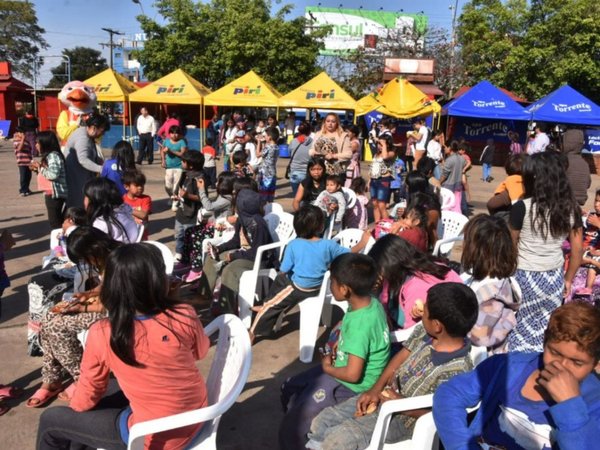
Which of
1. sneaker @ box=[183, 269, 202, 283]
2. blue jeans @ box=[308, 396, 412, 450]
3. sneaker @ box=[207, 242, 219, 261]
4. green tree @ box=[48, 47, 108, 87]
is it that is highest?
green tree @ box=[48, 47, 108, 87]

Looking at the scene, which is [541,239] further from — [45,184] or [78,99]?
[78,99]

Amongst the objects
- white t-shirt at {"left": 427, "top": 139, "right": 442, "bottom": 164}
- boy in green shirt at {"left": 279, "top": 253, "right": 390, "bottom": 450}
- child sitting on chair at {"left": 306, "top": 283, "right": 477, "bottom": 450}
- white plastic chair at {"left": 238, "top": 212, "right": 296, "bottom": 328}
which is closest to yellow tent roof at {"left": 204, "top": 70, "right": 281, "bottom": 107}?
white t-shirt at {"left": 427, "top": 139, "right": 442, "bottom": 164}

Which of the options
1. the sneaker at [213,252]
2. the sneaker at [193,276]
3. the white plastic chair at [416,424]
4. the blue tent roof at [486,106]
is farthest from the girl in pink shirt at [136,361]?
the blue tent roof at [486,106]

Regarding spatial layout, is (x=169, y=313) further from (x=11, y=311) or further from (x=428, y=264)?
(x=11, y=311)

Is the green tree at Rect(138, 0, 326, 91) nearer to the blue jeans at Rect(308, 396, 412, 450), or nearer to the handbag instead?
the handbag

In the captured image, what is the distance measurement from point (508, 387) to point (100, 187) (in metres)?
3.46

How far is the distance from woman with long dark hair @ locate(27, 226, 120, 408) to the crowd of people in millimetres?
11

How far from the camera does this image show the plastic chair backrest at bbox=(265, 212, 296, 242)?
5543mm

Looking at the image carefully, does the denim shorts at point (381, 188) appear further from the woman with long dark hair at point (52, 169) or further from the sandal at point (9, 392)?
the sandal at point (9, 392)

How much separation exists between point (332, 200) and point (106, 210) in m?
2.77

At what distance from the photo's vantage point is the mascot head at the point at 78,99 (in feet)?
25.9

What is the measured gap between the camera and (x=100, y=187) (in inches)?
167

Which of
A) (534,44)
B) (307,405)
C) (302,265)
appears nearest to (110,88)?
(302,265)

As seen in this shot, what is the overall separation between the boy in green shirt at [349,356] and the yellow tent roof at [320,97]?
40.0 ft
